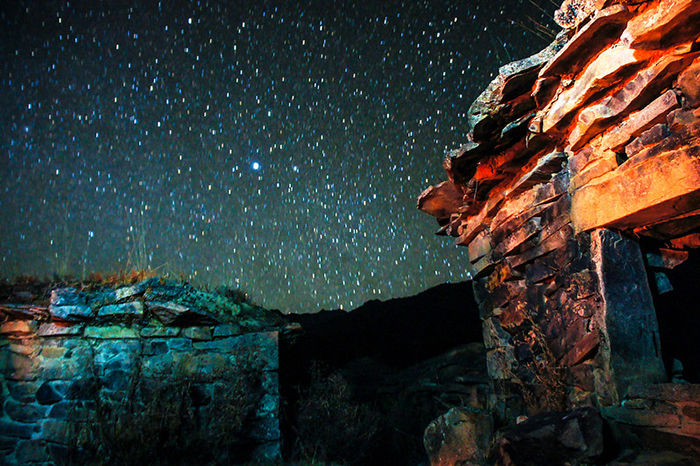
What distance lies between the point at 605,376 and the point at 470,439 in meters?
1.22

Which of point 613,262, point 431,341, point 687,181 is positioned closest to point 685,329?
point 613,262

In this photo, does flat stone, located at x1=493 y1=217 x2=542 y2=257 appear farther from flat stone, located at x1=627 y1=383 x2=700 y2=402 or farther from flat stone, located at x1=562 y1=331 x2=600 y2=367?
flat stone, located at x1=627 y1=383 x2=700 y2=402

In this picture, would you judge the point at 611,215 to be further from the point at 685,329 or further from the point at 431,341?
the point at 431,341

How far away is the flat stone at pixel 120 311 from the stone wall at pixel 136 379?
12 millimetres

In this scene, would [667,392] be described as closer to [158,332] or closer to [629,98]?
[629,98]

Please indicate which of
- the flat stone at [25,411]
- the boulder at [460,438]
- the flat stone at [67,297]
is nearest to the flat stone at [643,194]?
the boulder at [460,438]

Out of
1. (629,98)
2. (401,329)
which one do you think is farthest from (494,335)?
(401,329)

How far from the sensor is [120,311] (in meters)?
4.80

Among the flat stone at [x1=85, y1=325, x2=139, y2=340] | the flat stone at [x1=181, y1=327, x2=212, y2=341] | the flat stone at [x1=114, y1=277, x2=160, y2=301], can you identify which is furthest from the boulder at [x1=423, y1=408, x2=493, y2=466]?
the flat stone at [x1=114, y1=277, x2=160, y2=301]

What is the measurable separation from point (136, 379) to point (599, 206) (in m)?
4.75

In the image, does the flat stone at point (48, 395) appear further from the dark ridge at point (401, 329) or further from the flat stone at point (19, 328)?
the dark ridge at point (401, 329)

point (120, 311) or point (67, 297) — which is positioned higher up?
point (67, 297)

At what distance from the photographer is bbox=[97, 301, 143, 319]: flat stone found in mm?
4797

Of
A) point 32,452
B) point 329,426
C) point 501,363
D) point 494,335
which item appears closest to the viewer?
point 501,363
